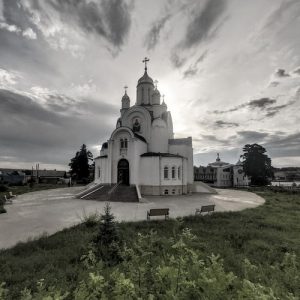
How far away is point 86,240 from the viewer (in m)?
8.84

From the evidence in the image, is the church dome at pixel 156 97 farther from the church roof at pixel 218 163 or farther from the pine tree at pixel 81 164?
the church roof at pixel 218 163

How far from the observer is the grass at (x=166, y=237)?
6121 mm

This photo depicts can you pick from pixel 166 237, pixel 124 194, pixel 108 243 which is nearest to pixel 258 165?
pixel 124 194

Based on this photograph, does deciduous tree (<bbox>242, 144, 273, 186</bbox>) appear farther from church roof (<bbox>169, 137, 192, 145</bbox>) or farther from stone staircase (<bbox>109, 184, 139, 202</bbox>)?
stone staircase (<bbox>109, 184, 139, 202</bbox>)

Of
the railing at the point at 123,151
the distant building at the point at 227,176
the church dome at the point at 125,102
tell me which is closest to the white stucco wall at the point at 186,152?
the railing at the point at 123,151

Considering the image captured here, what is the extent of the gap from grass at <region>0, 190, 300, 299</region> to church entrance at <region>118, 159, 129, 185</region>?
638 inches

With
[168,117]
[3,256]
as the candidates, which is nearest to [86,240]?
[3,256]

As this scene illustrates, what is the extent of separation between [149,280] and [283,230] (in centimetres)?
900

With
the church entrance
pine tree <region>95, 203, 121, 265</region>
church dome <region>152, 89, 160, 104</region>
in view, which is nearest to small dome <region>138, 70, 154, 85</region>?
church dome <region>152, 89, 160, 104</region>

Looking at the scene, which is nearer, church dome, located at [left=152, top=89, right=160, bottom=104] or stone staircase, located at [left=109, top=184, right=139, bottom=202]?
stone staircase, located at [left=109, top=184, right=139, bottom=202]

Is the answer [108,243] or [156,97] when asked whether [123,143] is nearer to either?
[156,97]

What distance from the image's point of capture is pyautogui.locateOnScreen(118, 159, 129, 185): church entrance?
93.9 ft

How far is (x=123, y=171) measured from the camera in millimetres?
28766

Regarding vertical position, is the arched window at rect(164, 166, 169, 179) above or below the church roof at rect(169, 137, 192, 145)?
below
